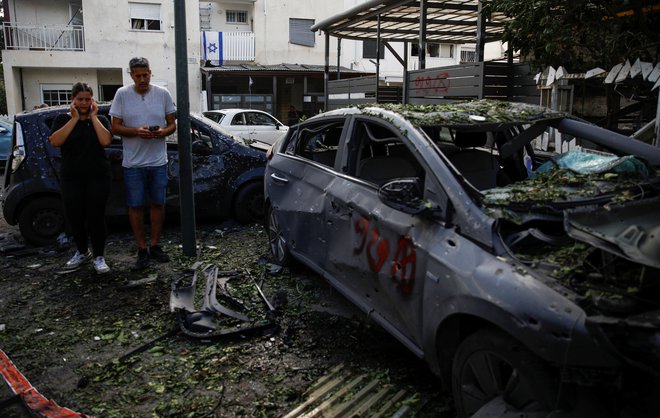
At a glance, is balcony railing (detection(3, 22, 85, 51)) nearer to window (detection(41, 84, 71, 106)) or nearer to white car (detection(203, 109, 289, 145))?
window (detection(41, 84, 71, 106))

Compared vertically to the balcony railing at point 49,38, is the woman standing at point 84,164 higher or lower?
lower

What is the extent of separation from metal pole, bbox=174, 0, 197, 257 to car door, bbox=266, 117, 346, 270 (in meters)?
0.91

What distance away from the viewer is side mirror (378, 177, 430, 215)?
9.66 feet

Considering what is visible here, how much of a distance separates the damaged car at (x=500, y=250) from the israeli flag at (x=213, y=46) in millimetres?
21987

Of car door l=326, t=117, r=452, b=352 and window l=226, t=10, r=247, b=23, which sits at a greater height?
window l=226, t=10, r=247, b=23

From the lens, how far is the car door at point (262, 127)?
48.5 feet

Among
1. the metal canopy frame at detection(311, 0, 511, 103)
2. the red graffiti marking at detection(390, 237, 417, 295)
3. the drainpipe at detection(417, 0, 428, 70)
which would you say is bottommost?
the red graffiti marking at detection(390, 237, 417, 295)

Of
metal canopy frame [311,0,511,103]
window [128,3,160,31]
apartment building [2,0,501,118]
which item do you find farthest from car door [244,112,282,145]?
window [128,3,160,31]

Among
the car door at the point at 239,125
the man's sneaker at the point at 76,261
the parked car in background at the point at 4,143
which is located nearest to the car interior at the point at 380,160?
the man's sneaker at the point at 76,261

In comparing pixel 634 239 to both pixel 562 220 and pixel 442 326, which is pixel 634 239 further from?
pixel 442 326

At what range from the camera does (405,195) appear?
9.80 feet

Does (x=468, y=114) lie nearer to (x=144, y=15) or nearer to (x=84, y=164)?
(x=84, y=164)

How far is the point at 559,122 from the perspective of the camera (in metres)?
3.75

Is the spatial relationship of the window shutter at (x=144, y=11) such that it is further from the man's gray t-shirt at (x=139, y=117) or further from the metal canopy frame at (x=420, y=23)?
the man's gray t-shirt at (x=139, y=117)
